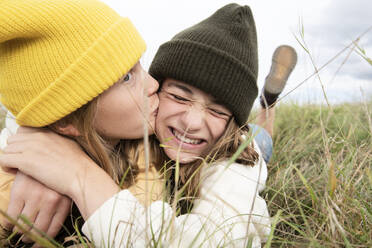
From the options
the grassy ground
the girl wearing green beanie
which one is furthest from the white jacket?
the grassy ground

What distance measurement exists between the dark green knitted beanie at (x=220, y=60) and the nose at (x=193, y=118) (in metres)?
0.14

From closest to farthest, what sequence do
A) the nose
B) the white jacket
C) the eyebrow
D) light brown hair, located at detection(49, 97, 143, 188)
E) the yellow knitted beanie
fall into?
the white jacket
the yellow knitted beanie
light brown hair, located at detection(49, 97, 143, 188)
the nose
the eyebrow

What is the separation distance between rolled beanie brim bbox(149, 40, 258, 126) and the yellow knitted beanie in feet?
1.38

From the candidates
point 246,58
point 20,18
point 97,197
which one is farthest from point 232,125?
point 20,18

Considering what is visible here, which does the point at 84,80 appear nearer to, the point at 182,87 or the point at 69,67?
the point at 69,67

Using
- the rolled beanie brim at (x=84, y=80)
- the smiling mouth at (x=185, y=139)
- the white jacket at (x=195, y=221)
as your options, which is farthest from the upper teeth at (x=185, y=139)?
the rolled beanie brim at (x=84, y=80)

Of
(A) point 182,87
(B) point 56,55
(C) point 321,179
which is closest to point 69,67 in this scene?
(B) point 56,55

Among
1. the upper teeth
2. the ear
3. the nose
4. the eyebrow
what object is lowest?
the upper teeth

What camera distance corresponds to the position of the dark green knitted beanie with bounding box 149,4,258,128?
67.8 inches

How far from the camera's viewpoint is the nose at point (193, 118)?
1.63 metres

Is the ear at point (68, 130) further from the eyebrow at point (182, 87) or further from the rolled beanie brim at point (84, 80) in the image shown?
the eyebrow at point (182, 87)

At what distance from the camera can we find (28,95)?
4.56 feet

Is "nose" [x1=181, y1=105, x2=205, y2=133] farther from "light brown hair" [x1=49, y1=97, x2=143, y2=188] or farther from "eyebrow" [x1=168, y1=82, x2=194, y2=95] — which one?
"light brown hair" [x1=49, y1=97, x2=143, y2=188]

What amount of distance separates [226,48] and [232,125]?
1.68 feet
